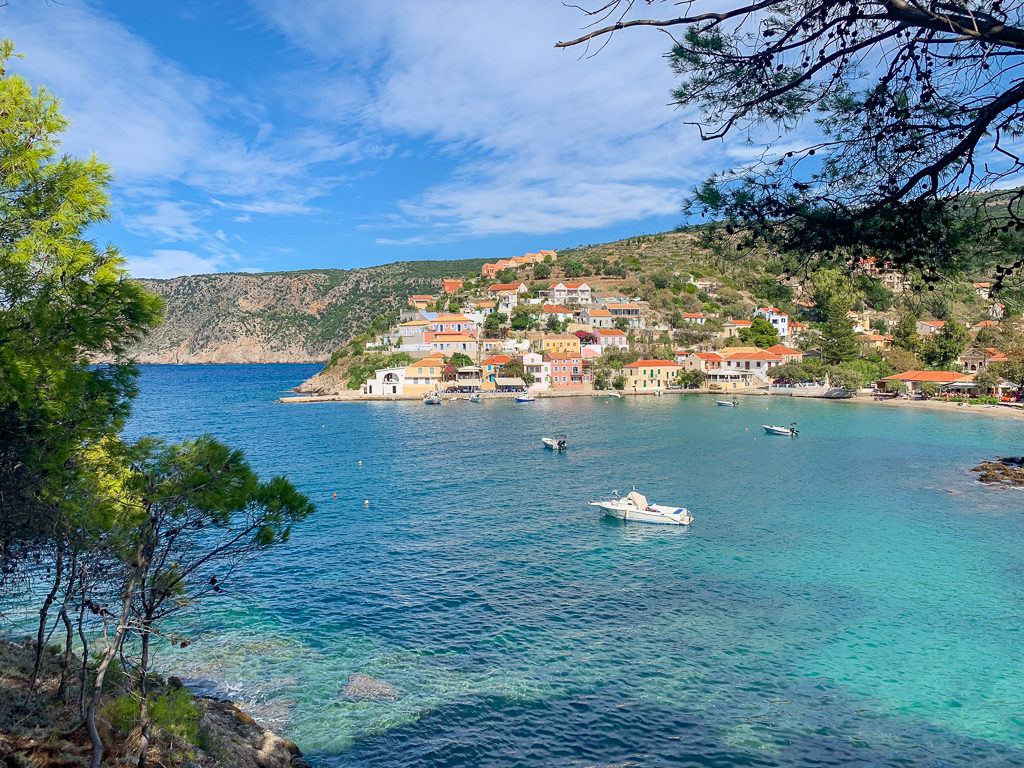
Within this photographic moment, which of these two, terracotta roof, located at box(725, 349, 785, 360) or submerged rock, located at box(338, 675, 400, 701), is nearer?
submerged rock, located at box(338, 675, 400, 701)

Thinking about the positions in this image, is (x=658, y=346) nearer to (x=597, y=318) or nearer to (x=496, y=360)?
(x=597, y=318)

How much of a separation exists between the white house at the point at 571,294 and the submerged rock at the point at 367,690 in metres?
95.1

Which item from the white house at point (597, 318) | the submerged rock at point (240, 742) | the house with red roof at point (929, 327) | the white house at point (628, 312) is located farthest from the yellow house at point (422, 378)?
the house with red roof at point (929, 327)

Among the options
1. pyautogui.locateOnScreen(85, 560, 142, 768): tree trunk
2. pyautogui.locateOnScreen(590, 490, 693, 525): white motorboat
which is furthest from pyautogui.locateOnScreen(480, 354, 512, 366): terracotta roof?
pyautogui.locateOnScreen(85, 560, 142, 768): tree trunk

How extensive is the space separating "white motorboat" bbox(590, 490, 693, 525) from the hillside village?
47956 millimetres

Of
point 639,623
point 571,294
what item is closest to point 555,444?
point 639,623

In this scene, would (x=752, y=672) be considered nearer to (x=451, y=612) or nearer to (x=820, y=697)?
(x=820, y=697)

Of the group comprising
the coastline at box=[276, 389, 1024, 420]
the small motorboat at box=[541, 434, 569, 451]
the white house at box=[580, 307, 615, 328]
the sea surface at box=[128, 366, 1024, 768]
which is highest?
the white house at box=[580, 307, 615, 328]

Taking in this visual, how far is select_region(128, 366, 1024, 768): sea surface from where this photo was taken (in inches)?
408

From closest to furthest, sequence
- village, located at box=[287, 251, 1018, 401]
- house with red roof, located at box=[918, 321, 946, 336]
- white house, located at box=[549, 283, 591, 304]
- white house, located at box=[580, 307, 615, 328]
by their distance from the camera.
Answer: village, located at box=[287, 251, 1018, 401] → house with red roof, located at box=[918, 321, 946, 336] → white house, located at box=[580, 307, 615, 328] → white house, located at box=[549, 283, 591, 304]

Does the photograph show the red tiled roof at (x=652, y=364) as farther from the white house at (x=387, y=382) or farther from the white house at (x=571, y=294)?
the white house at (x=387, y=382)

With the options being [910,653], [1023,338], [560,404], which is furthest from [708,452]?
[1023,338]

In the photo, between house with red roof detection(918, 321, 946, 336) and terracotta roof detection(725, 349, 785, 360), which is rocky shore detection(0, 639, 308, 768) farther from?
house with red roof detection(918, 321, 946, 336)

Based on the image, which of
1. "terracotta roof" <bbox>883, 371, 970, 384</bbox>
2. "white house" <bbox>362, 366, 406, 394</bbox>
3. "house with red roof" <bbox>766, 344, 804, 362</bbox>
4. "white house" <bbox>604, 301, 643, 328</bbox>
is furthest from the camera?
"white house" <bbox>604, 301, 643, 328</bbox>
